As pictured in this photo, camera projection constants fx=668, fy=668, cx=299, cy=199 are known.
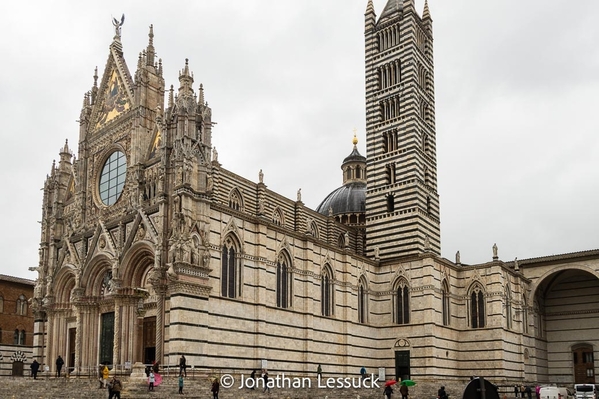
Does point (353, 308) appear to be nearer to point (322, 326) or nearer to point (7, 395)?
point (322, 326)

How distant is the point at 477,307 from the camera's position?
1698 inches

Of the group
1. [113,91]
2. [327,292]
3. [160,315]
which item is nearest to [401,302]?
[327,292]

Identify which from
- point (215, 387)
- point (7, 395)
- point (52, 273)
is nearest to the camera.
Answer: point (215, 387)

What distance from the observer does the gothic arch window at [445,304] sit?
42375 millimetres

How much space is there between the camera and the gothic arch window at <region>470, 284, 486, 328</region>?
4281cm

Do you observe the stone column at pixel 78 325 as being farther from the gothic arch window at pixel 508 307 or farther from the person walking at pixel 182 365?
the gothic arch window at pixel 508 307

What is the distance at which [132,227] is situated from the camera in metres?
32.5

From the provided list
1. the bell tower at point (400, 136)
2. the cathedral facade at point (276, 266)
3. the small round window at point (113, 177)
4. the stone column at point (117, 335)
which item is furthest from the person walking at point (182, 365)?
the bell tower at point (400, 136)

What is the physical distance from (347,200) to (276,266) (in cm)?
2019

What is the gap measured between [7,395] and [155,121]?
49.7 ft

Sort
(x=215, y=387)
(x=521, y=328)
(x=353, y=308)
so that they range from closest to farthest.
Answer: (x=215, y=387) < (x=353, y=308) < (x=521, y=328)

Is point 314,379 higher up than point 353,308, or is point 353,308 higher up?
point 353,308

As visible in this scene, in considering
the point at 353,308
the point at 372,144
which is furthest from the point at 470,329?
the point at 372,144

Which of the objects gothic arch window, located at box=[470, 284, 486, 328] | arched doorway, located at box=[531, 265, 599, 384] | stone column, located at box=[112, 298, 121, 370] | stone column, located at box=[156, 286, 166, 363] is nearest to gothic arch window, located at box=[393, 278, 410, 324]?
gothic arch window, located at box=[470, 284, 486, 328]
